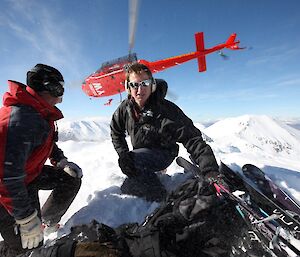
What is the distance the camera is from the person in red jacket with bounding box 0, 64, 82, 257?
2.28 metres

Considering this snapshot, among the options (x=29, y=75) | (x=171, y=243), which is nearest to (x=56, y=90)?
(x=29, y=75)

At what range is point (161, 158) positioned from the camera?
4.23 metres

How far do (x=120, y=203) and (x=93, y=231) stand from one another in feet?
3.99

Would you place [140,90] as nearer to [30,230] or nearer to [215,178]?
[215,178]

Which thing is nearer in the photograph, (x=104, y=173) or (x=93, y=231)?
(x=93, y=231)

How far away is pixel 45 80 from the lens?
2654mm

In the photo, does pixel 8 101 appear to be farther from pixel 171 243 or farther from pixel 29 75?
pixel 171 243

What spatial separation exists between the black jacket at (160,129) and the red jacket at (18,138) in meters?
1.80

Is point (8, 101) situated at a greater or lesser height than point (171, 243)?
greater

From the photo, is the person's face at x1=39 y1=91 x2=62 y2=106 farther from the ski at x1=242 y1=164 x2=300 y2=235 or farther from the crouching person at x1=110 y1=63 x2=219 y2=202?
the ski at x1=242 y1=164 x2=300 y2=235

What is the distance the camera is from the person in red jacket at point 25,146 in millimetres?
2275

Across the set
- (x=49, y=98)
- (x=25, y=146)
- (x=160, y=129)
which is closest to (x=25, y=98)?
(x=49, y=98)

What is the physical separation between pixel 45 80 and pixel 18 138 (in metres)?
0.72

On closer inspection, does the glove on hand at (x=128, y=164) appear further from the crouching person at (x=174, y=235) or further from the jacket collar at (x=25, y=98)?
the jacket collar at (x=25, y=98)
